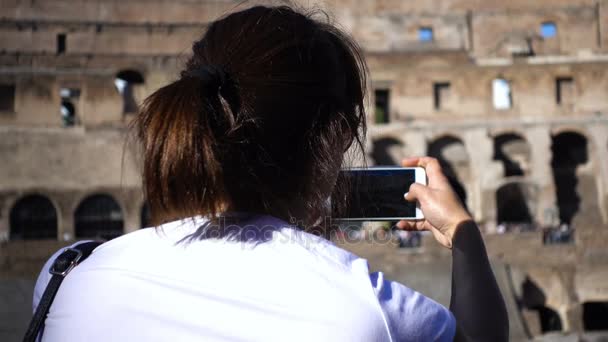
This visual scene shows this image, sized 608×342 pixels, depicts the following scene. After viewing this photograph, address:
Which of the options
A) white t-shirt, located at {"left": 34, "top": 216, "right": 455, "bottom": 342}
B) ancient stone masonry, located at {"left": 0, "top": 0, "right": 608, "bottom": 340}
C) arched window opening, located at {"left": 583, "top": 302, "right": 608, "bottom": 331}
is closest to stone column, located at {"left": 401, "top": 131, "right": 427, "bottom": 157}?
ancient stone masonry, located at {"left": 0, "top": 0, "right": 608, "bottom": 340}

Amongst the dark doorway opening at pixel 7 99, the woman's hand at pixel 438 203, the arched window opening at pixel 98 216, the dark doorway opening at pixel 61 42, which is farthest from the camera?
the dark doorway opening at pixel 61 42

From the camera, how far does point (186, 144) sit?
1247 mm

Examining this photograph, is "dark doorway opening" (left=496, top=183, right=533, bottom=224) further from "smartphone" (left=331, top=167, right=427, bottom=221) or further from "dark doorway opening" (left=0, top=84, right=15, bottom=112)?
"smartphone" (left=331, top=167, right=427, bottom=221)

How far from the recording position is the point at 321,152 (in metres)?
1.38

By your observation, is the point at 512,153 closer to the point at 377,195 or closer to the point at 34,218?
the point at 34,218

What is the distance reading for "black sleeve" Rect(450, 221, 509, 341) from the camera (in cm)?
124

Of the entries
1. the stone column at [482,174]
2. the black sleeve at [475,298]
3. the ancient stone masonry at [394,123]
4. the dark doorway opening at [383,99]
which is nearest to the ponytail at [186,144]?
the black sleeve at [475,298]

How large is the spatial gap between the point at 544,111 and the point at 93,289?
979 inches

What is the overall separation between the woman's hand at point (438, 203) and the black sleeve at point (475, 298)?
0.09 metres

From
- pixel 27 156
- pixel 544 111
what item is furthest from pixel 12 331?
pixel 544 111

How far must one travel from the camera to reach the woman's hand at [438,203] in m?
1.47

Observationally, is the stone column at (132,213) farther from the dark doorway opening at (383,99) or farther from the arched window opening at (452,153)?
the arched window opening at (452,153)

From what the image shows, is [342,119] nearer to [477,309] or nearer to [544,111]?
[477,309]

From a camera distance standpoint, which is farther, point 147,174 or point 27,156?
point 27,156
